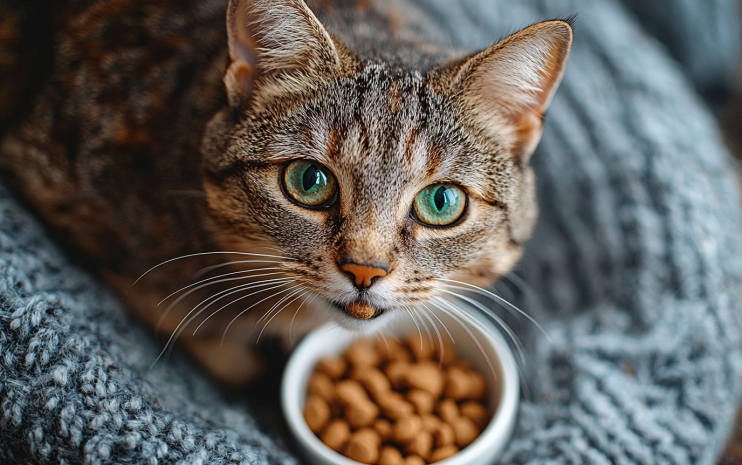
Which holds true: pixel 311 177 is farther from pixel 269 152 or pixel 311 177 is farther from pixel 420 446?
pixel 420 446

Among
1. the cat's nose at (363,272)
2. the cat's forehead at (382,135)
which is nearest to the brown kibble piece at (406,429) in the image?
the cat's nose at (363,272)

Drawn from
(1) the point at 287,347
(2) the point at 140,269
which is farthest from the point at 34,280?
(1) the point at 287,347

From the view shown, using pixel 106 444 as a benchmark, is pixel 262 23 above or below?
above

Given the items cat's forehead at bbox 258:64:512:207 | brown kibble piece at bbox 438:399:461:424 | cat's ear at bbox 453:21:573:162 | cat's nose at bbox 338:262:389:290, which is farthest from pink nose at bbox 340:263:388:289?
brown kibble piece at bbox 438:399:461:424

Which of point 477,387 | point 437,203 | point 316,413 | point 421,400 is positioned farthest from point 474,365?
point 437,203

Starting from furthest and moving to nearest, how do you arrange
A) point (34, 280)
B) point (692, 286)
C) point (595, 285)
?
1. point (595, 285)
2. point (692, 286)
3. point (34, 280)

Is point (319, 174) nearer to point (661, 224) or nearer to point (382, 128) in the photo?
point (382, 128)

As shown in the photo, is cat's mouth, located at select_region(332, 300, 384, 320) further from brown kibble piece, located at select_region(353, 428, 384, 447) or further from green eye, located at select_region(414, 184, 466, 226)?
brown kibble piece, located at select_region(353, 428, 384, 447)

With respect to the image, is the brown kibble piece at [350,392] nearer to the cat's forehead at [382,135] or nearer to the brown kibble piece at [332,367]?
the brown kibble piece at [332,367]
